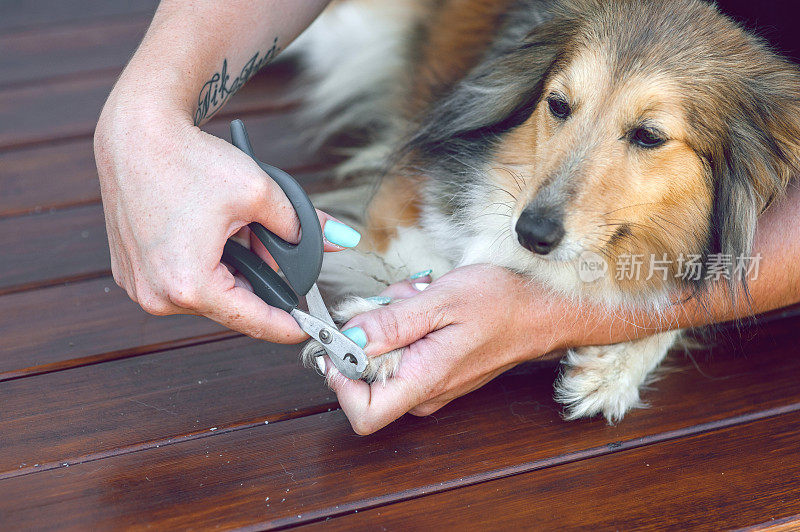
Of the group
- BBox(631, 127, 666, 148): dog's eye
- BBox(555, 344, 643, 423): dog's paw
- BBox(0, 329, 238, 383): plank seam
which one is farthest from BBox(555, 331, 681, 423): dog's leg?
BBox(0, 329, 238, 383): plank seam

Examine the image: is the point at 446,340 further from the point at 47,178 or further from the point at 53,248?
the point at 47,178

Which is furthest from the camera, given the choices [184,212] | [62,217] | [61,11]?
[61,11]

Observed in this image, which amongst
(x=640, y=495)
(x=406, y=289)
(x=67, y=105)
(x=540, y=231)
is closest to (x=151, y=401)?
(x=406, y=289)

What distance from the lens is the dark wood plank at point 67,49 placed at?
2.53 meters

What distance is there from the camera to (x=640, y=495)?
128 cm

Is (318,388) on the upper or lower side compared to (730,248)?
lower

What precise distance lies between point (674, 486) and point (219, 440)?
0.78m

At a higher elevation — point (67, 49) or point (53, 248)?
point (53, 248)

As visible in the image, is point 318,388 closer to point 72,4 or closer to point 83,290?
point 83,290

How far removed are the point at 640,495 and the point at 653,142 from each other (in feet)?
2.14

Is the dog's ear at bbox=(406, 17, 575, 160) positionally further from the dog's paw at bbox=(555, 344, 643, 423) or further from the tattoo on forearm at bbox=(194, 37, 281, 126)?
the dog's paw at bbox=(555, 344, 643, 423)

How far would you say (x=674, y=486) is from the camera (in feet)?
4.28

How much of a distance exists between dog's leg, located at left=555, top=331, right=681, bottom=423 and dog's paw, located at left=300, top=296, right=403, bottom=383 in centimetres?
35

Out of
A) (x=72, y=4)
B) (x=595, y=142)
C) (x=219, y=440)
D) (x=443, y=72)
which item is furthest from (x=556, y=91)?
(x=72, y=4)
